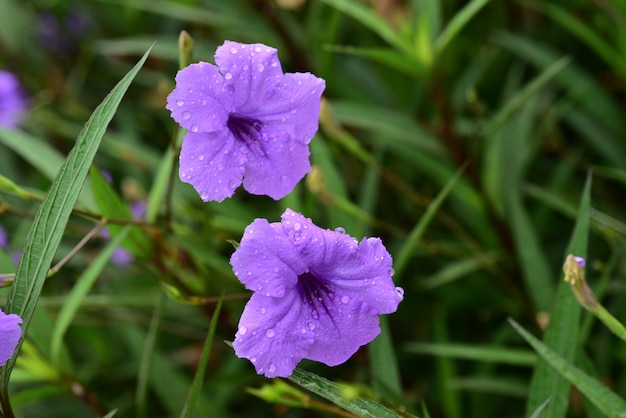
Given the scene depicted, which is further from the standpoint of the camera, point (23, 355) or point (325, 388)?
point (23, 355)

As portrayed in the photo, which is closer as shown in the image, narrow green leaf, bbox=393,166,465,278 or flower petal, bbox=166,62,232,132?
flower petal, bbox=166,62,232,132

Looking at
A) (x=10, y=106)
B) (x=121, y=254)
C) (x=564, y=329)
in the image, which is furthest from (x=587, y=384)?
(x=10, y=106)

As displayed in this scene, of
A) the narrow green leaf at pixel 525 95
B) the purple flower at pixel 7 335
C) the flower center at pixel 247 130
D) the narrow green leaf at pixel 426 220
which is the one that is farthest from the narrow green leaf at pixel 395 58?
the purple flower at pixel 7 335

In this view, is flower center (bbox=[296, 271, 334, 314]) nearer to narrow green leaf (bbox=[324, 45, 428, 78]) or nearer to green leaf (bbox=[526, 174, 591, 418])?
green leaf (bbox=[526, 174, 591, 418])

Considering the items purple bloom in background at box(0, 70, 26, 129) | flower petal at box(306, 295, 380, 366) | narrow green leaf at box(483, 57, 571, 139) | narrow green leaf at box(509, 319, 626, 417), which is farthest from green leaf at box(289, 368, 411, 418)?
purple bloom in background at box(0, 70, 26, 129)

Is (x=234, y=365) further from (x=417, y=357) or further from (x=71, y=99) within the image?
(x=71, y=99)

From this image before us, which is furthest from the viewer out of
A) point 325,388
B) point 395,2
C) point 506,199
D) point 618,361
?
point 395,2

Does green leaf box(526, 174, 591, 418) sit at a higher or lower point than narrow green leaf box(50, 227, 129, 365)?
higher

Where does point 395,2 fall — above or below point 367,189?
above

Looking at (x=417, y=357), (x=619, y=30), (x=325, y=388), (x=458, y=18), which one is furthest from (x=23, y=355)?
(x=619, y=30)
